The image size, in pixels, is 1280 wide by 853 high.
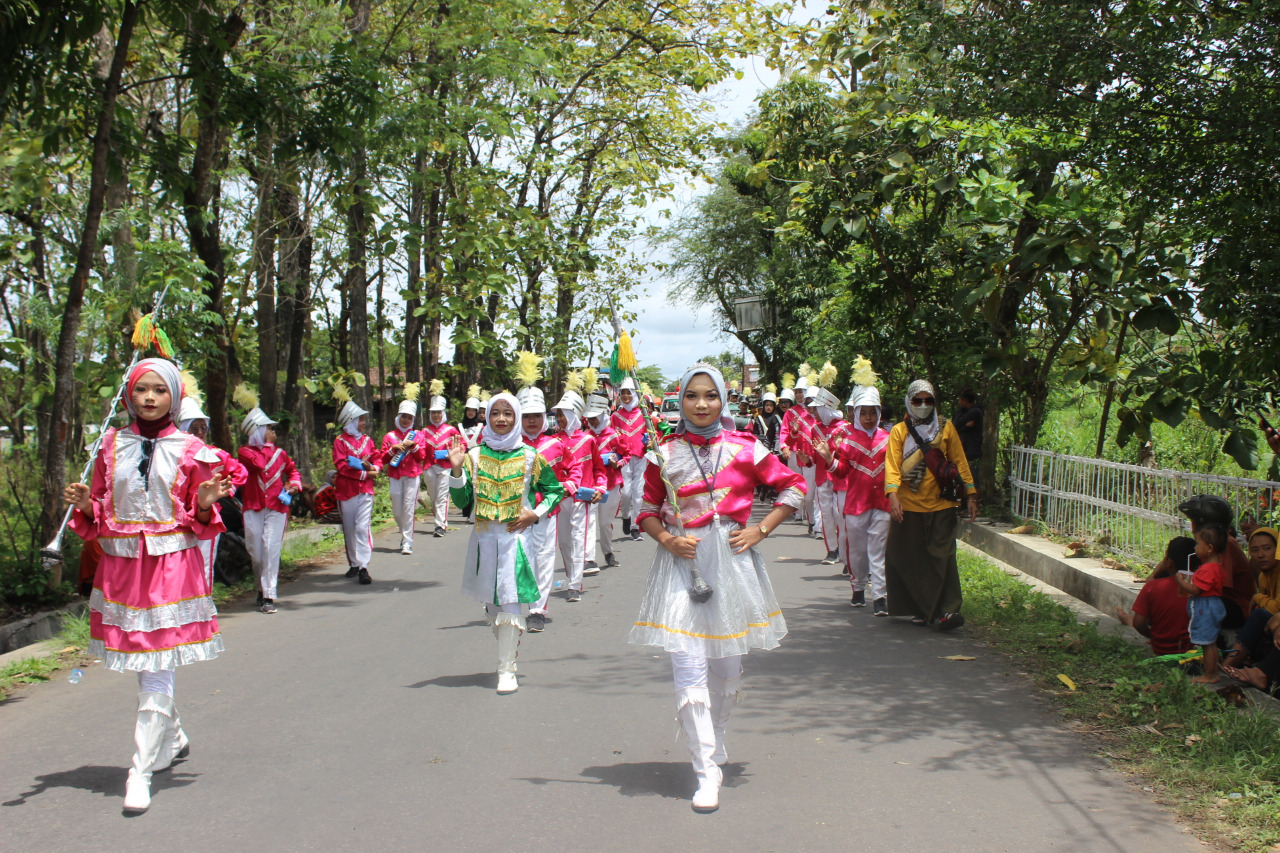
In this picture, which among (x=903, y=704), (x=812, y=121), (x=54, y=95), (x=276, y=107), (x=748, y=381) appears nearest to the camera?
(x=903, y=704)

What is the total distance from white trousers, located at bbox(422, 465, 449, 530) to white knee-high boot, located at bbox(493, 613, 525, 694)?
30.2 feet

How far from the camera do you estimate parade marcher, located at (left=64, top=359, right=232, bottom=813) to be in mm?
4926

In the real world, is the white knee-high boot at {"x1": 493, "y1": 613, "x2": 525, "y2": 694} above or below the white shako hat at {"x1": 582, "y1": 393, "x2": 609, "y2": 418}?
below

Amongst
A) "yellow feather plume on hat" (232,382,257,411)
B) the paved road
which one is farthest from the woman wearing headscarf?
"yellow feather plume on hat" (232,382,257,411)

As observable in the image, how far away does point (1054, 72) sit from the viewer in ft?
23.2

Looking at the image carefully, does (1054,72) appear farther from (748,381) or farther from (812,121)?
(748,381)

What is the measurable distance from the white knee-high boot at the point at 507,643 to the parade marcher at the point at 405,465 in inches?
254

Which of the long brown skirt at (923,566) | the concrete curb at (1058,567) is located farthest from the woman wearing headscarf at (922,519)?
the concrete curb at (1058,567)

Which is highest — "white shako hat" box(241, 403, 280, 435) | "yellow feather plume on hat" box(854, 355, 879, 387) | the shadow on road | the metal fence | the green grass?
"yellow feather plume on hat" box(854, 355, 879, 387)

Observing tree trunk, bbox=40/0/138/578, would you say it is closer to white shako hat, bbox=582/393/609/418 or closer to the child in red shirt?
white shako hat, bbox=582/393/609/418

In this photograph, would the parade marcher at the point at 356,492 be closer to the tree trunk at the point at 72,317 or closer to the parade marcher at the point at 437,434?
the parade marcher at the point at 437,434

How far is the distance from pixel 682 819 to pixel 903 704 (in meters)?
2.24

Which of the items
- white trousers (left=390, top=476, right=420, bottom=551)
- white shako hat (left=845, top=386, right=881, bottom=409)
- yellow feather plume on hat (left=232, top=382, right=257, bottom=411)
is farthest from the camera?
white trousers (left=390, top=476, right=420, bottom=551)

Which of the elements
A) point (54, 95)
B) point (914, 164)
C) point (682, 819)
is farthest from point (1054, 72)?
point (54, 95)
